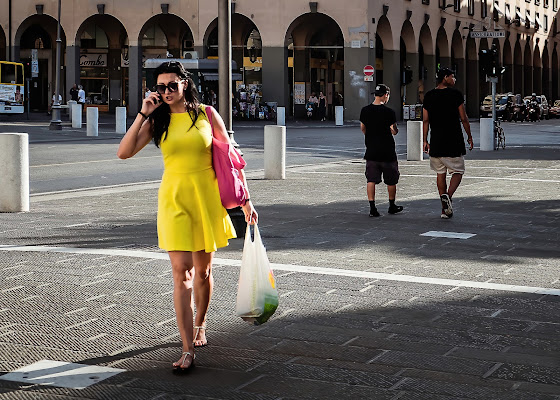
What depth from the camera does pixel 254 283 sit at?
18.5ft

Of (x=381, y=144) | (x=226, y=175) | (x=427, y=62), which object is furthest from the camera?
(x=427, y=62)

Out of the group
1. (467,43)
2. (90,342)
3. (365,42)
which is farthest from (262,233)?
(467,43)

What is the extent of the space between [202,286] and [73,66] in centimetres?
5446

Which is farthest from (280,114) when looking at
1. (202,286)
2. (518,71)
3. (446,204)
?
(202,286)

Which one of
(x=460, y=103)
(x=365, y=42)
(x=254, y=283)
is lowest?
(x=254, y=283)

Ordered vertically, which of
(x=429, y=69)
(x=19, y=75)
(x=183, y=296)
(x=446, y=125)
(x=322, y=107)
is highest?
(x=429, y=69)

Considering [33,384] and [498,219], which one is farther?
[498,219]

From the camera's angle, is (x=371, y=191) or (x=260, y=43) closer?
(x=371, y=191)

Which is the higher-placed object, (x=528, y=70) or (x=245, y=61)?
(x=528, y=70)

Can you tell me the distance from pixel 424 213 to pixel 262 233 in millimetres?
2898

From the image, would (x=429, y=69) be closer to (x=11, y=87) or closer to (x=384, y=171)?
(x=11, y=87)

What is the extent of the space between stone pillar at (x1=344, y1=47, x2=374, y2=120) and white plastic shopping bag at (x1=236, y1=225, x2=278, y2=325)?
49.3 metres

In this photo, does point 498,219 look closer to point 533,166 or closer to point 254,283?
point 254,283

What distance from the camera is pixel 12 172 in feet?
42.9
